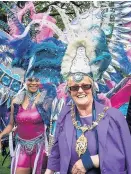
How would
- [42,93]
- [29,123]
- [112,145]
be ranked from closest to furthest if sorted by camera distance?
[112,145], [29,123], [42,93]

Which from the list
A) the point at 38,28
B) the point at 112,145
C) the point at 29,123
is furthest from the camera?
the point at 38,28

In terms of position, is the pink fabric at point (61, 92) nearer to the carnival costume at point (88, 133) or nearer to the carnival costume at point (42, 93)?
the carnival costume at point (42, 93)

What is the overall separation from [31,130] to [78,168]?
6.79ft

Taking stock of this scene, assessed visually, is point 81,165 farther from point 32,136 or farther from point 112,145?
point 32,136

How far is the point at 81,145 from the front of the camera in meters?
3.19

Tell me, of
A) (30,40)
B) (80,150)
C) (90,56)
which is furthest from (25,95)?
(80,150)

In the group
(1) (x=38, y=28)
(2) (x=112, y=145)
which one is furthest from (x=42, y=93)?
(2) (x=112, y=145)

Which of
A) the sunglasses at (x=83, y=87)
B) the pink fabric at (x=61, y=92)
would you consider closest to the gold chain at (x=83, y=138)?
the sunglasses at (x=83, y=87)

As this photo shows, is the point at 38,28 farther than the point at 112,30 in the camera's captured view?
Yes

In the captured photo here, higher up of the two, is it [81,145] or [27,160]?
[27,160]

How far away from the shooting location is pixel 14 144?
5.82 m

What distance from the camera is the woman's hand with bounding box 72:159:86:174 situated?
3.20m

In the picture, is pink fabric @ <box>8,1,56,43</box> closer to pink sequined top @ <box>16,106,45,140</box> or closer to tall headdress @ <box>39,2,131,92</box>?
tall headdress @ <box>39,2,131,92</box>

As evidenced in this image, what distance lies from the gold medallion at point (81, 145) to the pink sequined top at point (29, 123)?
2027 mm
